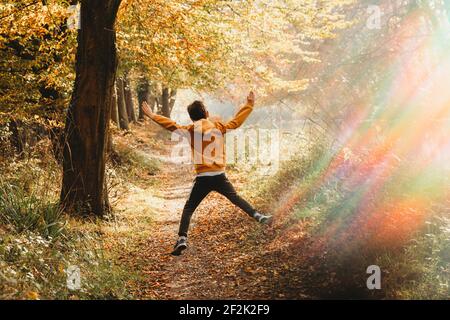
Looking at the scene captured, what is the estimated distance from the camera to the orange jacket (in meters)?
6.27

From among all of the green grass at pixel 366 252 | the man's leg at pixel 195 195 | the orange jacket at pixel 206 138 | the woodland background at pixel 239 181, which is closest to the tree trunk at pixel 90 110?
the woodland background at pixel 239 181

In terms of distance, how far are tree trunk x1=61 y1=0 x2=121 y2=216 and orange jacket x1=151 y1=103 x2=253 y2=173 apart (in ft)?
6.00

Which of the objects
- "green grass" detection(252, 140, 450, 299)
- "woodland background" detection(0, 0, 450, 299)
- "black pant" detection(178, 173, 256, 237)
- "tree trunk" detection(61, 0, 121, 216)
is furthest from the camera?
"tree trunk" detection(61, 0, 121, 216)

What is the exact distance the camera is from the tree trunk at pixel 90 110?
7.39m

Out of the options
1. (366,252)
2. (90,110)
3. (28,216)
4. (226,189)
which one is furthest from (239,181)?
(366,252)

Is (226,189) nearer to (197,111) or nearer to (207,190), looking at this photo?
(207,190)

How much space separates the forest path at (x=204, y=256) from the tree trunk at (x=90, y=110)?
104cm

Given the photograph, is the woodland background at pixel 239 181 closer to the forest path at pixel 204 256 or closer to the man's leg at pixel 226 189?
the forest path at pixel 204 256

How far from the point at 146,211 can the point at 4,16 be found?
16.3 ft

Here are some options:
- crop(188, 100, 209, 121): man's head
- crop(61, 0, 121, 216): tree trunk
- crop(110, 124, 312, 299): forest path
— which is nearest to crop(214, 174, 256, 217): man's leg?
crop(110, 124, 312, 299): forest path

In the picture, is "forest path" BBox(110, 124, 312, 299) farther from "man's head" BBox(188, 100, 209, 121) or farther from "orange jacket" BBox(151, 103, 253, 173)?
"man's head" BBox(188, 100, 209, 121)

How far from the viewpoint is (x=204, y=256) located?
23.2 feet

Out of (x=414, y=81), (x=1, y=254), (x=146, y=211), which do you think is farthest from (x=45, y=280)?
(x=414, y=81)

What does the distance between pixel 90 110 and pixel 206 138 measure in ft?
8.50
